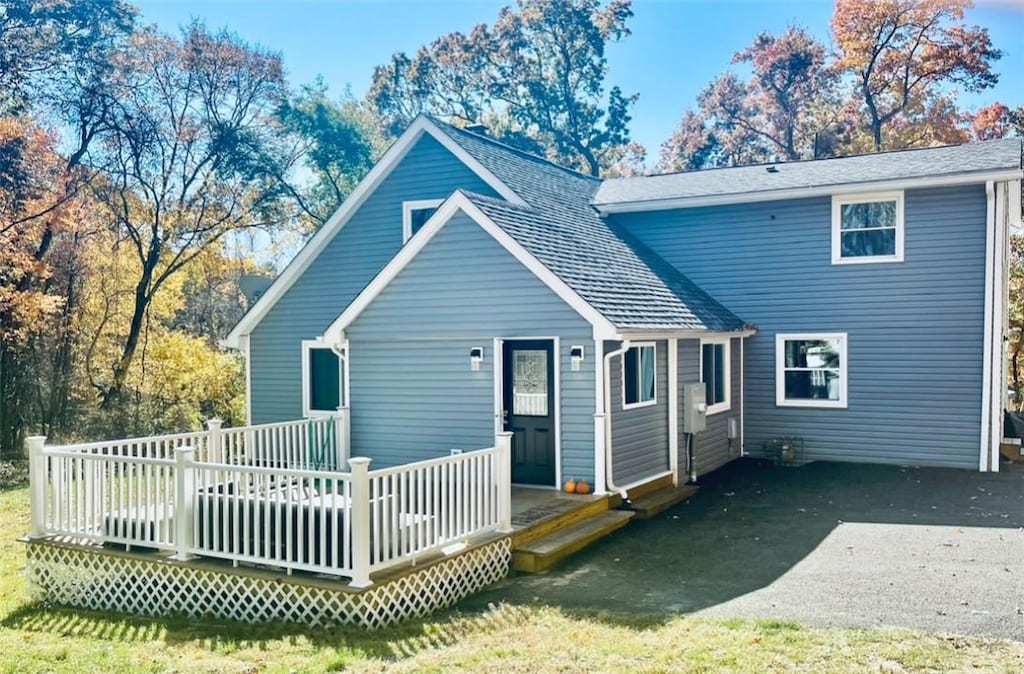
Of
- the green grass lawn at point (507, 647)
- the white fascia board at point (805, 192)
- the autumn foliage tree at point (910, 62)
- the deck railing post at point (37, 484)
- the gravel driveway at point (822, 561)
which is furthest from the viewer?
the autumn foliage tree at point (910, 62)

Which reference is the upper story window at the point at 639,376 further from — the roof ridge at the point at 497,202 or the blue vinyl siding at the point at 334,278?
the blue vinyl siding at the point at 334,278

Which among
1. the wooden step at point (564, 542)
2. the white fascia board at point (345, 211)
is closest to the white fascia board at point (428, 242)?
the wooden step at point (564, 542)

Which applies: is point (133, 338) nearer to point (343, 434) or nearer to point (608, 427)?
point (343, 434)

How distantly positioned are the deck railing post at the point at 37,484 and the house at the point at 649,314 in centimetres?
441

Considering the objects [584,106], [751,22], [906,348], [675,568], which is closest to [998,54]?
[751,22]

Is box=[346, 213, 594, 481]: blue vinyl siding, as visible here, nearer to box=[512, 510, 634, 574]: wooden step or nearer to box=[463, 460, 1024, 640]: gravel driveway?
box=[512, 510, 634, 574]: wooden step

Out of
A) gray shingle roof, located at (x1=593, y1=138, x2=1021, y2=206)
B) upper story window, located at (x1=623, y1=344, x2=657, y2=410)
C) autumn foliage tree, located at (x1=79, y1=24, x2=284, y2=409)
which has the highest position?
autumn foliage tree, located at (x1=79, y1=24, x2=284, y2=409)

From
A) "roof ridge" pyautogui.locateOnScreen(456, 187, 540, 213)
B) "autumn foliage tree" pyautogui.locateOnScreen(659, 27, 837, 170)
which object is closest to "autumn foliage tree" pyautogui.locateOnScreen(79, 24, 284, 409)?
"roof ridge" pyautogui.locateOnScreen(456, 187, 540, 213)

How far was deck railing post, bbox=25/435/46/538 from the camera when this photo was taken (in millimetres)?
7914

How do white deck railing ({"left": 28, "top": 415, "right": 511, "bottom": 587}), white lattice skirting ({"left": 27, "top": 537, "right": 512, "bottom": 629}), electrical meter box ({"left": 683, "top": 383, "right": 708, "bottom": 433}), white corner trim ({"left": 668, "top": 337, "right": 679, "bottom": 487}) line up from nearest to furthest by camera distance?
white lattice skirting ({"left": 27, "top": 537, "right": 512, "bottom": 629}), white deck railing ({"left": 28, "top": 415, "right": 511, "bottom": 587}), white corner trim ({"left": 668, "top": 337, "right": 679, "bottom": 487}), electrical meter box ({"left": 683, "top": 383, "right": 708, "bottom": 433})

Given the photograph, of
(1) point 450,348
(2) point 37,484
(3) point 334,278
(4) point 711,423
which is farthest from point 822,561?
(3) point 334,278

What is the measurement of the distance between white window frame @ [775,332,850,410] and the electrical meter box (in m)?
2.99

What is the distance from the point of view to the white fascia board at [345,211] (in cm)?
1398

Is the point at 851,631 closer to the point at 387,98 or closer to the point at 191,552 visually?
the point at 191,552
